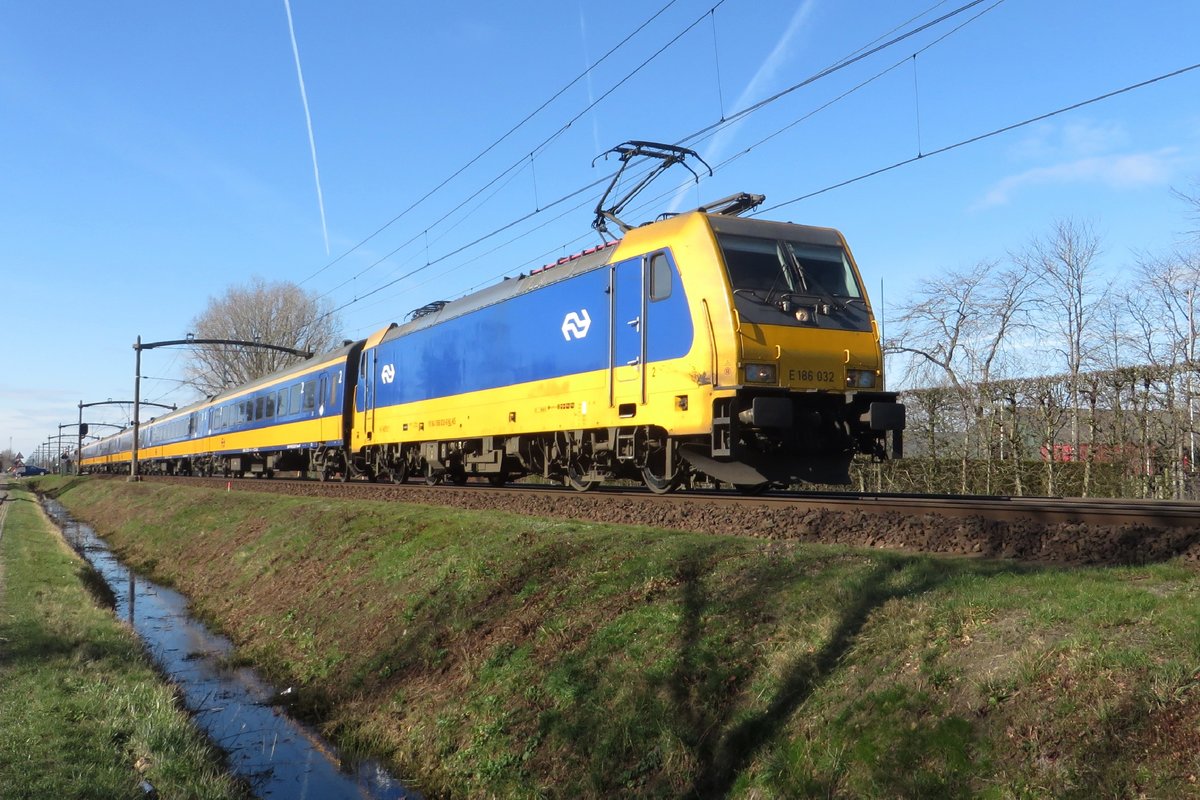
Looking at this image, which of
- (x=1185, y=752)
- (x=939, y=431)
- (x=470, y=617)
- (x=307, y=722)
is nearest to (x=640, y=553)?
(x=470, y=617)

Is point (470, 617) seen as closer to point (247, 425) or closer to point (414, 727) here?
point (414, 727)

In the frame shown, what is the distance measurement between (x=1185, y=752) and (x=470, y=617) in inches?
229

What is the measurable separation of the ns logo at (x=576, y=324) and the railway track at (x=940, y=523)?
2335mm

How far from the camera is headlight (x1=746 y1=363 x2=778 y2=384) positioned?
941cm

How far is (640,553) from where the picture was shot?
25.3 feet

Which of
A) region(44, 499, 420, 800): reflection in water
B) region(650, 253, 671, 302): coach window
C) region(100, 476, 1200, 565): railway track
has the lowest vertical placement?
region(44, 499, 420, 800): reflection in water

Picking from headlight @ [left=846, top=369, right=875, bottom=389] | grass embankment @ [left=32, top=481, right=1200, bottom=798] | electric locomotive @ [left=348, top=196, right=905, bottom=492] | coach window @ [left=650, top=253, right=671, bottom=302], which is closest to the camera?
grass embankment @ [left=32, top=481, right=1200, bottom=798]

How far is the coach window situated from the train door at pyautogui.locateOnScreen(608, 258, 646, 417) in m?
0.14

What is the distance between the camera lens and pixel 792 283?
10289mm

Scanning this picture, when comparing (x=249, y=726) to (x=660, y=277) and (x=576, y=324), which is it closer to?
(x=576, y=324)

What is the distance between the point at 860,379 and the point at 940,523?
3.17 meters

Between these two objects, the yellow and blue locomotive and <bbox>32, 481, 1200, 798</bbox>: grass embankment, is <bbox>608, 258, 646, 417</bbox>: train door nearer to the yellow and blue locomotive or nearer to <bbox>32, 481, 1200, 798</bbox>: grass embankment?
the yellow and blue locomotive

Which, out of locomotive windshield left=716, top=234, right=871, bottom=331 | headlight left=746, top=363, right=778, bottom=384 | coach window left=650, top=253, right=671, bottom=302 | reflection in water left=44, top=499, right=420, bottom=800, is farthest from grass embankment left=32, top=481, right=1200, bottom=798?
locomotive windshield left=716, top=234, right=871, bottom=331

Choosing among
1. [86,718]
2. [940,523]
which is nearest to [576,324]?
[940,523]
